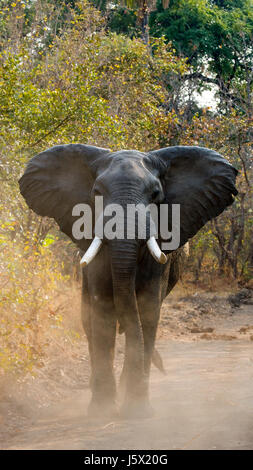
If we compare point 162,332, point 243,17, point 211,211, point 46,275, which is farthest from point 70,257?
point 243,17

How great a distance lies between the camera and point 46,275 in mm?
7824

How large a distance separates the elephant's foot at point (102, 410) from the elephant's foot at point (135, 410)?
0.28ft

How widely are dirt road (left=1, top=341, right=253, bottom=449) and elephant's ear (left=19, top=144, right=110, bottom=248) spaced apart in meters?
1.73

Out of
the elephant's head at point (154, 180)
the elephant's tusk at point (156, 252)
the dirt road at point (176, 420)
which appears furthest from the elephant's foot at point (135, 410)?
the elephant's head at point (154, 180)

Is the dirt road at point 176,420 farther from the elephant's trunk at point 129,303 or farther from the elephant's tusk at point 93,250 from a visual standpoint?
the elephant's tusk at point 93,250

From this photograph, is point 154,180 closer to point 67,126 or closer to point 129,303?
point 129,303

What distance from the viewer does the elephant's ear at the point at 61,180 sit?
640 cm

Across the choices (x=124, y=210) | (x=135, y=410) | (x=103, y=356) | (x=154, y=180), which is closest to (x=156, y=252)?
(x=124, y=210)

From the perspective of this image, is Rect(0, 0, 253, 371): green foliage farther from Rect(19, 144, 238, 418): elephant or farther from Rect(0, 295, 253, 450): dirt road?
Rect(19, 144, 238, 418): elephant

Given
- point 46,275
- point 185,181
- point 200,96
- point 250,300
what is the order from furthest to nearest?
1. point 200,96
2. point 250,300
3. point 46,275
4. point 185,181

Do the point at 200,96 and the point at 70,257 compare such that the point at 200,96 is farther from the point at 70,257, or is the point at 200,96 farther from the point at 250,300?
the point at 70,257

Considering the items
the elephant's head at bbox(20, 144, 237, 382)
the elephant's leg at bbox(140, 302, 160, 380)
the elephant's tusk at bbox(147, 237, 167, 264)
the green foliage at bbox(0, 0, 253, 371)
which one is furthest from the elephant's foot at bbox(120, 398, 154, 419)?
the elephant's head at bbox(20, 144, 237, 382)

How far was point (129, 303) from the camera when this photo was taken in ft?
17.6
